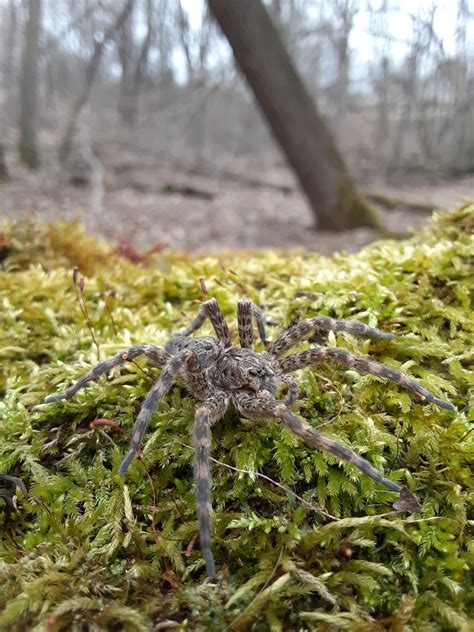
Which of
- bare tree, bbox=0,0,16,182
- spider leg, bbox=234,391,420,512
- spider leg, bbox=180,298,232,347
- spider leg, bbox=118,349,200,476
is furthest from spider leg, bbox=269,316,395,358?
bare tree, bbox=0,0,16,182

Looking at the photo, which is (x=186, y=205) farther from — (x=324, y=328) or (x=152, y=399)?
(x=152, y=399)

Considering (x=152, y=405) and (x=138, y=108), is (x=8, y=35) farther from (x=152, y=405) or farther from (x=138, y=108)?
(x=152, y=405)

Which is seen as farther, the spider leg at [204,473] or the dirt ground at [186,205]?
the dirt ground at [186,205]

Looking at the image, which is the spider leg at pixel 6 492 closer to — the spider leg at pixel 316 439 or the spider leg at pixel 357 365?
the spider leg at pixel 316 439

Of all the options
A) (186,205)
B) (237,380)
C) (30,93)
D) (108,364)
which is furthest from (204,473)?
(30,93)

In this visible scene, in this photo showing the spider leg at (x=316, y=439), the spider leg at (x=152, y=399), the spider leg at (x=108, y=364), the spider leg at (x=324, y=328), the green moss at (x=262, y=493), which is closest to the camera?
the green moss at (x=262, y=493)

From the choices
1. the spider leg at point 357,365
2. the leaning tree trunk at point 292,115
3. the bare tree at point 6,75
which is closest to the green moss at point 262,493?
the spider leg at point 357,365
